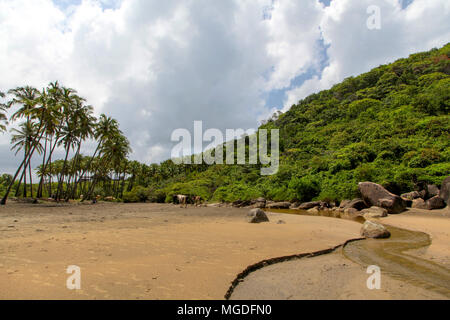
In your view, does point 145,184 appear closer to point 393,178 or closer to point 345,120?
point 345,120

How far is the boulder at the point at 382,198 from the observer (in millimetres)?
16750

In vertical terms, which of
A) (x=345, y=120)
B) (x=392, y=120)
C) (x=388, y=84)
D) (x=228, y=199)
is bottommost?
(x=228, y=199)

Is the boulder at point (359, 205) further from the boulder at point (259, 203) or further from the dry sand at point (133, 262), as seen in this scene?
the dry sand at point (133, 262)

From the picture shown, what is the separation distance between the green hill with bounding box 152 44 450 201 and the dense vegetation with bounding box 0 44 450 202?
0.11 m

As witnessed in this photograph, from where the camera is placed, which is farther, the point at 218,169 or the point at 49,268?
the point at 218,169

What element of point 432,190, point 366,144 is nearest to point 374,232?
point 432,190

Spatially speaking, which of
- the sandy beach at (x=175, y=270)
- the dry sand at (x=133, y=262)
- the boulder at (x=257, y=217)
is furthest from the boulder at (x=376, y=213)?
the dry sand at (x=133, y=262)

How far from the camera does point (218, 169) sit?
206ft

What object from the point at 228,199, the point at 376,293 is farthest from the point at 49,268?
the point at 228,199

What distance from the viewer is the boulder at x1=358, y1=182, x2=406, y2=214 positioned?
1675 cm

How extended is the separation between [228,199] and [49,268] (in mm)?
37429

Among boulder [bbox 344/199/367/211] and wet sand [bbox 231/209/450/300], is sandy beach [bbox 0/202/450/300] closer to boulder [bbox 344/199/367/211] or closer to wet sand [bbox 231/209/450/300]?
wet sand [bbox 231/209/450/300]

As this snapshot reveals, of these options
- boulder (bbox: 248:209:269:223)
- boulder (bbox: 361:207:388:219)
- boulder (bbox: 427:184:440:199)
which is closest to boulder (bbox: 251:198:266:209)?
boulder (bbox: 361:207:388:219)

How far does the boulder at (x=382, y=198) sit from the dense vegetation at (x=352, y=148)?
4786 millimetres
